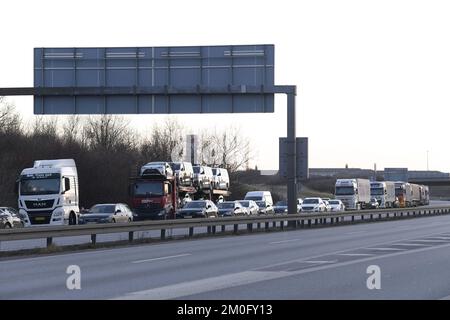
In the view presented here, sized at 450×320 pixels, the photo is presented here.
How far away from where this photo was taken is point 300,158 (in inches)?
1654

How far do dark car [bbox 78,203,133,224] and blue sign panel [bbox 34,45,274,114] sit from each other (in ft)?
20.5

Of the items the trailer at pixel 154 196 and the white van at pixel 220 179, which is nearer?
the trailer at pixel 154 196

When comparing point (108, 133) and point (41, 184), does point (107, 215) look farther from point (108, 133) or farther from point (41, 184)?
point (108, 133)

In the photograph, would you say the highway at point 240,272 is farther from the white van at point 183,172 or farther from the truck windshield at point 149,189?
the white van at point 183,172

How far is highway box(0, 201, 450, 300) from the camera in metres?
14.2

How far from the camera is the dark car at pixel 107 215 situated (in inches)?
1649

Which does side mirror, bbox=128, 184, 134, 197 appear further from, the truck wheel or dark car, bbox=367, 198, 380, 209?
dark car, bbox=367, 198, 380, 209

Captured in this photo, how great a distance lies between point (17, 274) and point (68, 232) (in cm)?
845

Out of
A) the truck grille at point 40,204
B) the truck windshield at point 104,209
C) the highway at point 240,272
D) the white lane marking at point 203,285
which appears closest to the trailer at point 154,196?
the truck windshield at point 104,209

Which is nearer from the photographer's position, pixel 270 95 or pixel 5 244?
pixel 5 244

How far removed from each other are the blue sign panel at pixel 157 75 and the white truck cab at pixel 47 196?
4.77 metres

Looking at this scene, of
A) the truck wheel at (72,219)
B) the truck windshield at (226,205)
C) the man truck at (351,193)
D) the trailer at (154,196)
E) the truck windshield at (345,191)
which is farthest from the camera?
the truck windshield at (345,191)
